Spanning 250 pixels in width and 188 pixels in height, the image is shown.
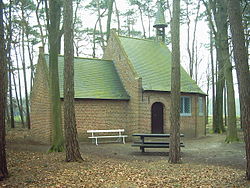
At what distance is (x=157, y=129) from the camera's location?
23.5m

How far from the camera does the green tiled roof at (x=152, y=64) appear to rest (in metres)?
21.2

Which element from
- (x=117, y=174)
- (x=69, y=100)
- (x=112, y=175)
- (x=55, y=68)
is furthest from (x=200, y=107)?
(x=112, y=175)

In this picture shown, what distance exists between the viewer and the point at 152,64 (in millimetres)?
23141

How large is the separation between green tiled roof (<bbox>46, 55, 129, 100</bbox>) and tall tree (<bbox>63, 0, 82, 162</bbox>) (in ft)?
28.9

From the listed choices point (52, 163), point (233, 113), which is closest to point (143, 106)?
point (233, 113)

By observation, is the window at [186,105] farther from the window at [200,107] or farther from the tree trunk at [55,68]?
the tree trunk at [55,68]

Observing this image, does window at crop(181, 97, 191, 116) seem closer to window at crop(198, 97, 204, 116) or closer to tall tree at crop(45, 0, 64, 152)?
window at crop(198, 97, 204, 116)

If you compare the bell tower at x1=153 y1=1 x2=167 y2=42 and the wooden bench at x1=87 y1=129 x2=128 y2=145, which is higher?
the bell tower at x1=153 y1=1 x2=167 y2=42

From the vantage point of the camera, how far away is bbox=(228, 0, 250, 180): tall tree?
7.08 m

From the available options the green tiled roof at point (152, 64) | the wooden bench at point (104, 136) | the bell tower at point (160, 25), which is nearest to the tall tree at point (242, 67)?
the wooden bench at point (104, 136)

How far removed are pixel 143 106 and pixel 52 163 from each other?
1100 centimetres

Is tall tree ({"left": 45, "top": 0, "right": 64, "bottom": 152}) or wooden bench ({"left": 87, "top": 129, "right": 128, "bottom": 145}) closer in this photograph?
tall tree ({"left": 45, "top": 0, "right": 64, "bottom": 152})

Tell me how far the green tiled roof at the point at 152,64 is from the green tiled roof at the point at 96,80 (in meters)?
2.00

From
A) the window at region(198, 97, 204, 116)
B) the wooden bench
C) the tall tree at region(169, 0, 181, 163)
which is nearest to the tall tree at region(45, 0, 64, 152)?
the wooden bench
